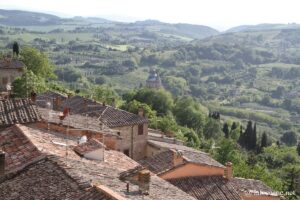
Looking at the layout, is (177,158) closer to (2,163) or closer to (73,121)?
(73,121)

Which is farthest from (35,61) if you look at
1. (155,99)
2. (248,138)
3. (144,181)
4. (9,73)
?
(144,181)

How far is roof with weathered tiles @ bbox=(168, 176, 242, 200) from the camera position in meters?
28.0

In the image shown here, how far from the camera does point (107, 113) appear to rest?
42.1 m

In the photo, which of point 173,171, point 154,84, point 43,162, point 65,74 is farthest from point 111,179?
point 65,74

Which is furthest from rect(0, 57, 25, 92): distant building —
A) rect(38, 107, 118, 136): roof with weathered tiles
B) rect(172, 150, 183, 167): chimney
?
rect(172, 150, 183, 167): chimney

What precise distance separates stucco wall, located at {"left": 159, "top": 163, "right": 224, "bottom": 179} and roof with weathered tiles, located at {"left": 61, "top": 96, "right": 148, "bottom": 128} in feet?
35.4

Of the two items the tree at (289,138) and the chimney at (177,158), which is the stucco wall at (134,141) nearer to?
the chimney at (177,158)

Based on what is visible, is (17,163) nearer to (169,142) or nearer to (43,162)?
(43,162)

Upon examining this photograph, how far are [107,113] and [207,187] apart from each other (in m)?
15.0

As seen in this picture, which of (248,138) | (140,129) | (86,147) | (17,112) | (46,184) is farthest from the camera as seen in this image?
(248,138)

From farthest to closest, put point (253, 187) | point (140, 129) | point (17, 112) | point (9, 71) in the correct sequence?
point (9, 71) < point (140, 129) < point (253, 187) < point (17, 112)

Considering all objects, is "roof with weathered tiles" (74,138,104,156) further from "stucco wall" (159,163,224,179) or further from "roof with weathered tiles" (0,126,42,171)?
"stucco wall" (159,163,224,179)

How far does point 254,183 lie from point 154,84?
10269 centimetres

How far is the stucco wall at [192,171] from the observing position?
29.0m
